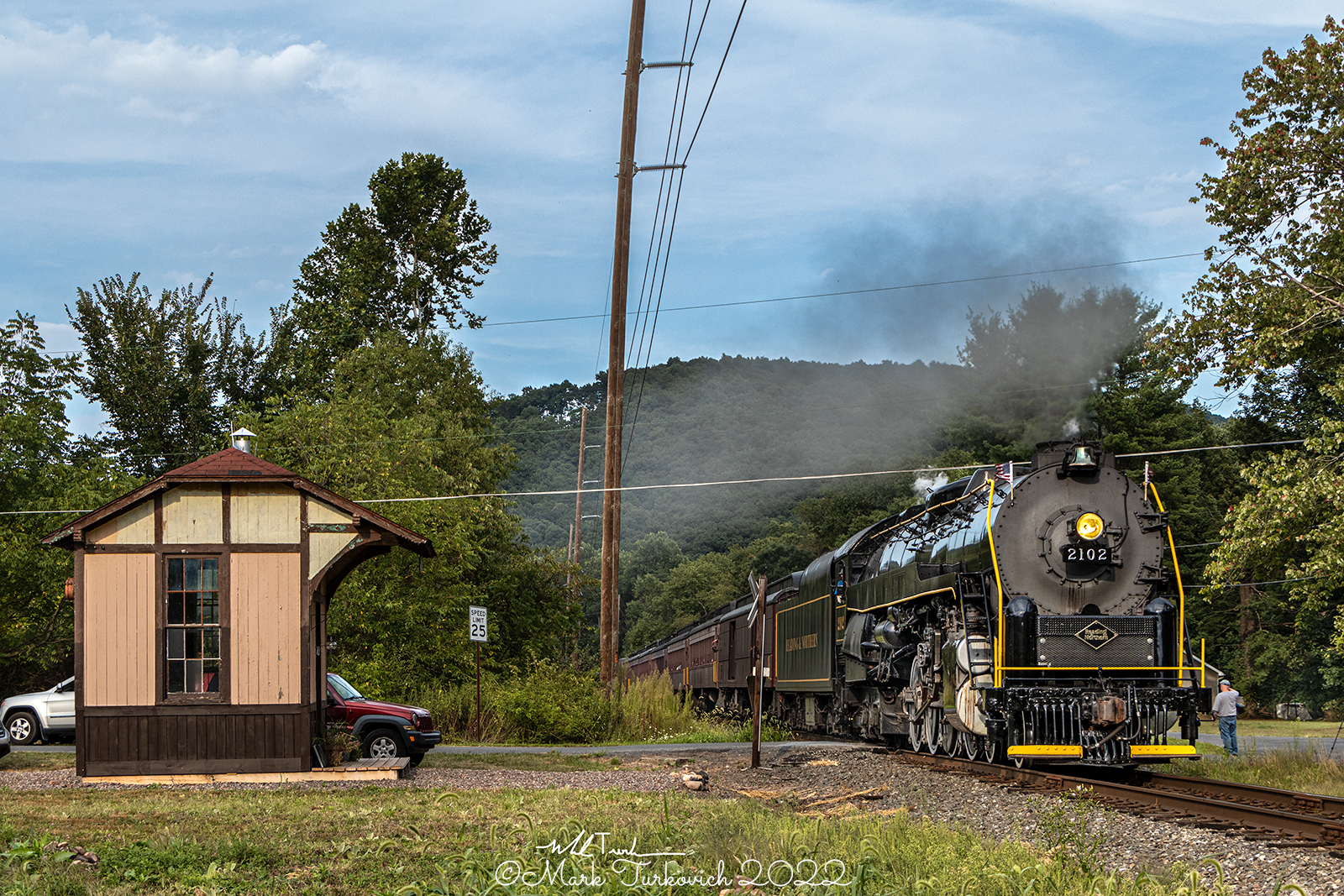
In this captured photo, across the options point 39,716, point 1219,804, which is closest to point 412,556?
point 39,716

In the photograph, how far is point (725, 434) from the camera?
283ft

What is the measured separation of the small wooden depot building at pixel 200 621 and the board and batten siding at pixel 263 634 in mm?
14

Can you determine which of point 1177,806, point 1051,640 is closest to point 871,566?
point 1051,640

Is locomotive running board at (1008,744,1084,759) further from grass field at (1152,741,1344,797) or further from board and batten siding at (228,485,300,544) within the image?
board and batten siding at (228,485,300,544)

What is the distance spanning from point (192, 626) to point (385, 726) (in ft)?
12.7

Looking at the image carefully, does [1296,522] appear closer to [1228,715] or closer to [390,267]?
[1228,715]

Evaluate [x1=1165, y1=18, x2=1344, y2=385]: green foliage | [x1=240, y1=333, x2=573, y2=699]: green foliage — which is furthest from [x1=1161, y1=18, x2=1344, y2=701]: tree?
[x1=240, y1=333, x2=573, y2=699]: green foliage

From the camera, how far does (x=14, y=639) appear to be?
94.2ft

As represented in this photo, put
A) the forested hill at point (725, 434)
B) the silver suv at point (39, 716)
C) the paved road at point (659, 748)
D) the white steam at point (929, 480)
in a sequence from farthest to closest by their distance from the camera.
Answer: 1. the forested hill at point (725, 434)
2. the white steam at point (929, 480)
3. the silver suv at point (39, 716)
4. the paved road at point (659, 748)

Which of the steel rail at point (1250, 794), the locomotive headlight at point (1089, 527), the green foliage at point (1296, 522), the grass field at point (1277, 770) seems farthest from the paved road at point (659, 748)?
the locomotive headlight at point (1089, 527)

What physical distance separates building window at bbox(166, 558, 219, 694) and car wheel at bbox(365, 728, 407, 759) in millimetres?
3353

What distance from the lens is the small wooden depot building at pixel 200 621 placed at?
1374 cm

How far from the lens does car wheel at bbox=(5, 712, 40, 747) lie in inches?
963

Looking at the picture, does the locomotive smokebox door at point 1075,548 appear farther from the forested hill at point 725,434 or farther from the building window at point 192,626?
the forested hill at point 725,434
